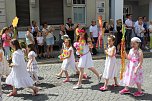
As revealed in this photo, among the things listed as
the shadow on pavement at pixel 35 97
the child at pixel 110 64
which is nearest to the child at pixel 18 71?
the shadow on pavement at pixel 35 97

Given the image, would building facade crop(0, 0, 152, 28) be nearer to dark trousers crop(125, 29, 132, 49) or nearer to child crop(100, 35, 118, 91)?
dark trousers crop(125, 29, 132, 49)

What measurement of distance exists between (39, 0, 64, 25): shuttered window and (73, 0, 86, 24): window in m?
0.83

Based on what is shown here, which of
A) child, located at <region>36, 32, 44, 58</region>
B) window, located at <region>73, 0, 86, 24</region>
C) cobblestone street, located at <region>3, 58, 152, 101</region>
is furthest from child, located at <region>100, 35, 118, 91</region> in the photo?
window, located at <region>73, 0, 86, 24</region>

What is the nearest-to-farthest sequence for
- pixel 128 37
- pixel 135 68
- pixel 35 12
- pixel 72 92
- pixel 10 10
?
pixel 135 68, pixel 72 92, pixel 128 37, pixel 10 10, pixel 35 12

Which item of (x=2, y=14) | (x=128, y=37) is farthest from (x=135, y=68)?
(x=2, y=14)

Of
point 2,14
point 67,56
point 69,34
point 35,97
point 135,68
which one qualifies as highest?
point 2,14

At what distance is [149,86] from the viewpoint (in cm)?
850

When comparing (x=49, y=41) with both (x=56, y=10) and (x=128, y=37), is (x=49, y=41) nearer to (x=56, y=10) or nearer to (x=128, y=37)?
(x=56, y=10)

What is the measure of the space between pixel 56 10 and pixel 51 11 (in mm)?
306

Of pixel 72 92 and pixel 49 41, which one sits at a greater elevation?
pixel 49 41

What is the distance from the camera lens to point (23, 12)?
16328mm

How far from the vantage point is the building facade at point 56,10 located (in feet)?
52.1

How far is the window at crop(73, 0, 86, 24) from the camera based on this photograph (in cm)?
1730

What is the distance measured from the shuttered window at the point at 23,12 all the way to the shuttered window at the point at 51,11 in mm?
824
